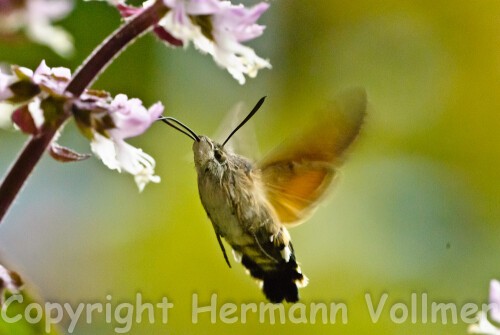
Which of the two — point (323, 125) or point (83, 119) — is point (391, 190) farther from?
point (83, 119)

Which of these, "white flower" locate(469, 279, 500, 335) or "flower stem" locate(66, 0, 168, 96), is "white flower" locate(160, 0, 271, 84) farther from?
"white flower" locate(469, 279, 500, 335)

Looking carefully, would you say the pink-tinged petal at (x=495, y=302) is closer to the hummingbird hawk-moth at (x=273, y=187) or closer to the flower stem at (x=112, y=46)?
the hummingbird hawk-moth at (x=273, y=187)

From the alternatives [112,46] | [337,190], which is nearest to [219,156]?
[112,46]

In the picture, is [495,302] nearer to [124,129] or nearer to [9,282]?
[124,129]

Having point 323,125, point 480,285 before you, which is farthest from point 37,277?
point 323,125

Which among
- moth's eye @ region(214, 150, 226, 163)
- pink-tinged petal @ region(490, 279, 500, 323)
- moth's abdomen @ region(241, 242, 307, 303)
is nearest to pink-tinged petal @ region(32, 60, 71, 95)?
moth's eye @ region(214, 150, 226, 163)

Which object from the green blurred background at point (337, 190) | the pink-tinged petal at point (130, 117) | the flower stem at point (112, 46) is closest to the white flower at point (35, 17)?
the flower stem at point (112, 46)
